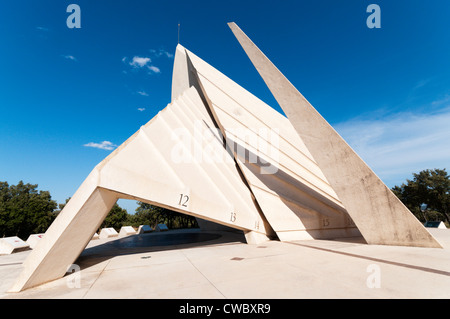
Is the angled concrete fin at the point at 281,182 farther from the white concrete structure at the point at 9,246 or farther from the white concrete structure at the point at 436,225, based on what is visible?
the white concrete structure at the point at 9,246

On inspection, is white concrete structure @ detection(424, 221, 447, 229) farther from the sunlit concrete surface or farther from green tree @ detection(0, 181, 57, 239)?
green tree @ detection(0, 181, 57, 239)

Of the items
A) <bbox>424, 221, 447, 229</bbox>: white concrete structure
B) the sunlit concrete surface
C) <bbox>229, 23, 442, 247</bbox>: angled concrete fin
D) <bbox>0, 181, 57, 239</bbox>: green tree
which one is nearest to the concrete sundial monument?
<bbox>229, 23, 442, 247</bbox>: angled concrete fin

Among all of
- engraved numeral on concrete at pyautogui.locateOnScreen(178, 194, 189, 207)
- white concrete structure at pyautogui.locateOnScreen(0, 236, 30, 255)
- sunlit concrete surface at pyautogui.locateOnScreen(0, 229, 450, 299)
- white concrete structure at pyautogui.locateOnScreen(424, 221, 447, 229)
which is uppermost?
engraved numeral on concrete at pyautogui.locateOnScreen(178, 194, 189, 207)

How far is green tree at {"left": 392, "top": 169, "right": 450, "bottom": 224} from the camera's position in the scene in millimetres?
35344

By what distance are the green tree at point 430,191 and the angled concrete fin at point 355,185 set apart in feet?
131

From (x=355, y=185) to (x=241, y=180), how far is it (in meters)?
5.64

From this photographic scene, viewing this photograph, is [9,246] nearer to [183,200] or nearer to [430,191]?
[183,200]

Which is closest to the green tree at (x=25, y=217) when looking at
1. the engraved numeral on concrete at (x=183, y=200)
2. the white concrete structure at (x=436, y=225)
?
the engraved numeral on concrete at (x=183, y=200)

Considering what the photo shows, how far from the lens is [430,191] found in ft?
119

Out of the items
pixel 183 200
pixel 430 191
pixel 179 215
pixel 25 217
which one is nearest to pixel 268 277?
pixel 183 200

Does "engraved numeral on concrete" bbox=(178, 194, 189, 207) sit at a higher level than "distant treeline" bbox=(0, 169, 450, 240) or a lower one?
higher

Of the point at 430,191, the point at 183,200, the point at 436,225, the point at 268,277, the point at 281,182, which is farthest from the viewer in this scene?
the point at 430,191

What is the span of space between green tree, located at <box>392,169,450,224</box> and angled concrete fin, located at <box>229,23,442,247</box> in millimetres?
39834

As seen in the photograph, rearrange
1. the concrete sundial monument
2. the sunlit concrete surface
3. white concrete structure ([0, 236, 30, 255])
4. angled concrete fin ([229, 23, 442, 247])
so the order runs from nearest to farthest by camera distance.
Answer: the sunlit concrete surface
the concrete sundial monument
angled concrete fin ([229, 23, 442, 247])
white concrete structure ([0, 236, 30, 255])
